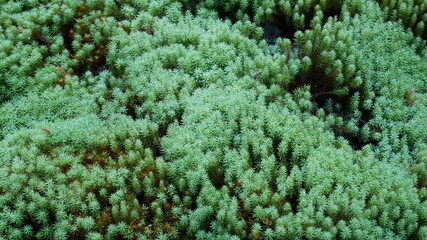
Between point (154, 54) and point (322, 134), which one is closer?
point (322, 134)

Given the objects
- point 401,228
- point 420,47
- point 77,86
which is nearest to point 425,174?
point 401,228

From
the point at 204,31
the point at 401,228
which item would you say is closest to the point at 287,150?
the point at 401,228

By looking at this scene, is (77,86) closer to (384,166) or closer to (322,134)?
(322,134)

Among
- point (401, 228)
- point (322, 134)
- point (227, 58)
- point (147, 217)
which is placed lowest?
point (147, 217)

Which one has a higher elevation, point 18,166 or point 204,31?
point 204,31

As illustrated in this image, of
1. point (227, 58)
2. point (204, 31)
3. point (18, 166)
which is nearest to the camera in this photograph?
point (18, 166)

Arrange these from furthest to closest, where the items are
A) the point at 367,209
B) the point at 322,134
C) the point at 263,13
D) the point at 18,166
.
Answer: the point at 263,13 < the point at 322,134 < the point at 18,166 < the point at 367,209
